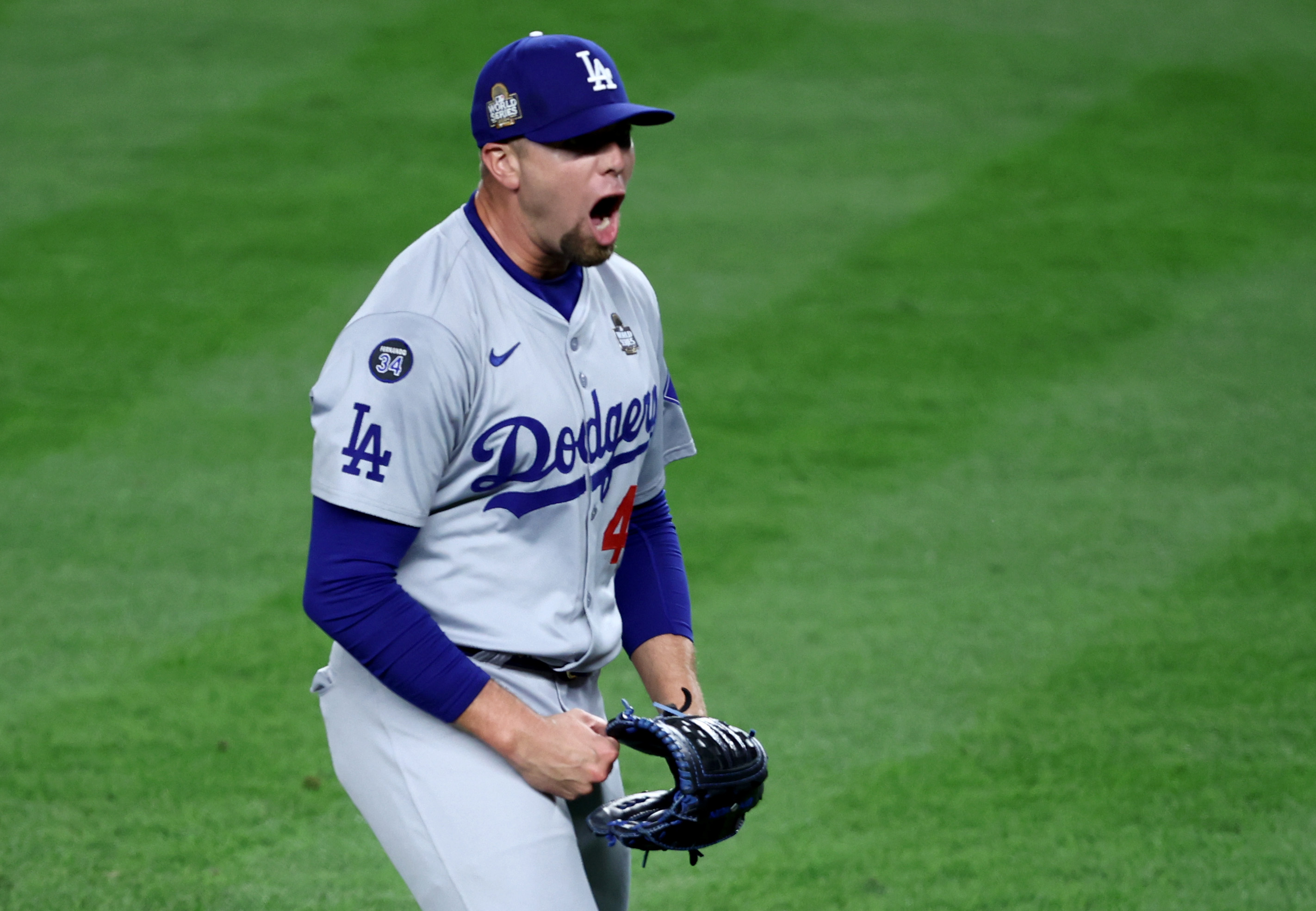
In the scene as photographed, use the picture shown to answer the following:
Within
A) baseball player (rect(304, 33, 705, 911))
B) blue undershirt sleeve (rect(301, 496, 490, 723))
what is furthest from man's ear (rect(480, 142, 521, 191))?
blue undershirt sleeve (rect(301, 496, 490, 723))

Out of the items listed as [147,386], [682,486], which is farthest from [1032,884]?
[147,386]

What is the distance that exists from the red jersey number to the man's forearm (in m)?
0.21

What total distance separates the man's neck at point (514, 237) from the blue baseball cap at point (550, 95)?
116 mm

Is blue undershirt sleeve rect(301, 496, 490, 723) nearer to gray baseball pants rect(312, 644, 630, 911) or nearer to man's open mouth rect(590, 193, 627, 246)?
gray baseball pants rect(312, 644, 630, 911)

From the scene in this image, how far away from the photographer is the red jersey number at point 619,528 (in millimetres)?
2779

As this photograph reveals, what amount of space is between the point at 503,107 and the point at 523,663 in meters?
0.91

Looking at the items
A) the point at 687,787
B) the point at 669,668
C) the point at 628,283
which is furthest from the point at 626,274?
the point at 687,787

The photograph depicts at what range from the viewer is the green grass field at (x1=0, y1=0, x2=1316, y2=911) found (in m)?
4.37

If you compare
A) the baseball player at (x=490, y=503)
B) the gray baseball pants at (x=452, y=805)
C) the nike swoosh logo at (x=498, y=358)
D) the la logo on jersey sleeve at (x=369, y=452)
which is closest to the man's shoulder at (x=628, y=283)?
the baseball player at (x=490, y=503)

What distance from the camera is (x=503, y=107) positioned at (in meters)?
2.49

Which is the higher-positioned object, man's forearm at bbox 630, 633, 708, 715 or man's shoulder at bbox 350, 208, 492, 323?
man's shoulder at bbox 350, 208, 492, 323

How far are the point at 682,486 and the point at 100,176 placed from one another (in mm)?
4571

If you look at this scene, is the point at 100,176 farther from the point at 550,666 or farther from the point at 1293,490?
the point at 550,666

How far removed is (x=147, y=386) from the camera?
7113 mm
